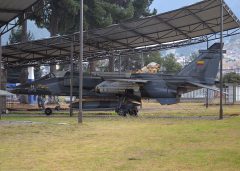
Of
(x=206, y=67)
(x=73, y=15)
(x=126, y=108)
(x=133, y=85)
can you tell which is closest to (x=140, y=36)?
(x=133, y=85)

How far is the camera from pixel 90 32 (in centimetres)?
3575

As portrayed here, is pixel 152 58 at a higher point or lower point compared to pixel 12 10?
higher

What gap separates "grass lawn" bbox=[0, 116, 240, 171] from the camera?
10.3m

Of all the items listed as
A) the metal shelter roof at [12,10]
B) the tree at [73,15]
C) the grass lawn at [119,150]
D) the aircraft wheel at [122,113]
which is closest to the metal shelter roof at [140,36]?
the metal shelter roof at [12,10]

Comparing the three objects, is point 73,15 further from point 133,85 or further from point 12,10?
point 12,10

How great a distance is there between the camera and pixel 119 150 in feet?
42.3

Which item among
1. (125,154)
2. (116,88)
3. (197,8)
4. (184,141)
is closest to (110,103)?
(116,88)

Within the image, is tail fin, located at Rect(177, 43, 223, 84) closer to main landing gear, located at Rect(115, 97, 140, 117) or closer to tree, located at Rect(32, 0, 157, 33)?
main landing gear, located at Rect(115, 97, 140, 117)

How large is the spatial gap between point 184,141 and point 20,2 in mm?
15942

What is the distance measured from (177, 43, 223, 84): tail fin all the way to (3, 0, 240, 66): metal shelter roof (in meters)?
2.23

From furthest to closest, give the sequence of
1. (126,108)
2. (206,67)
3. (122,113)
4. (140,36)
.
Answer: (140,36) < (206,67) < (126,108) < (122,113)

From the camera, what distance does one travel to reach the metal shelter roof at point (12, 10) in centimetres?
2698

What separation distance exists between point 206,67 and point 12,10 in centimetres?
1496

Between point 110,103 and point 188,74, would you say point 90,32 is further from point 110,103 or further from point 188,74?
point 188,74
